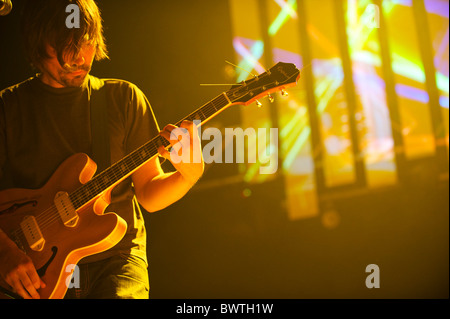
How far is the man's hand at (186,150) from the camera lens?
1.42 m

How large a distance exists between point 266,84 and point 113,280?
3.12 ft

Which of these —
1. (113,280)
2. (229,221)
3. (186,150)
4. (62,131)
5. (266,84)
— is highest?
(266,84)

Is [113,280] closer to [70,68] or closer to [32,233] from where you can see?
[32,233]

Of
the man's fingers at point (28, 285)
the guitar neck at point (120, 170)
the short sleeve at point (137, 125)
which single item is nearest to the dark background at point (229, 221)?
the short sleeve at point (137, 125)

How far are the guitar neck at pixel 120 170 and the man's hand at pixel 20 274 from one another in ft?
0.80

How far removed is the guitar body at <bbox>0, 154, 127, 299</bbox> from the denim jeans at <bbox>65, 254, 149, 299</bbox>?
6cm

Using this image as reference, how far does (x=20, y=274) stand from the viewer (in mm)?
1299

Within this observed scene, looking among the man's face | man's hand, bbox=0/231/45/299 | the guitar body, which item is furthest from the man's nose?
man's hand, bbox=0/231/45/299

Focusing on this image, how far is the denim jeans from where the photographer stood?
1316 millimetres

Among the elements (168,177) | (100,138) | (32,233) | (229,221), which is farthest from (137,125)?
(229,221)

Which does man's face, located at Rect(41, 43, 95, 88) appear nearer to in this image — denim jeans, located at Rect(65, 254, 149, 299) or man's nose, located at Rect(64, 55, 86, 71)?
man's nose, located at Rect(64, 55, 86, 71)

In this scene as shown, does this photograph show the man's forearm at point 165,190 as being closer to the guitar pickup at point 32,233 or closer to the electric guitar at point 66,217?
the electric guitar at point 66,217
